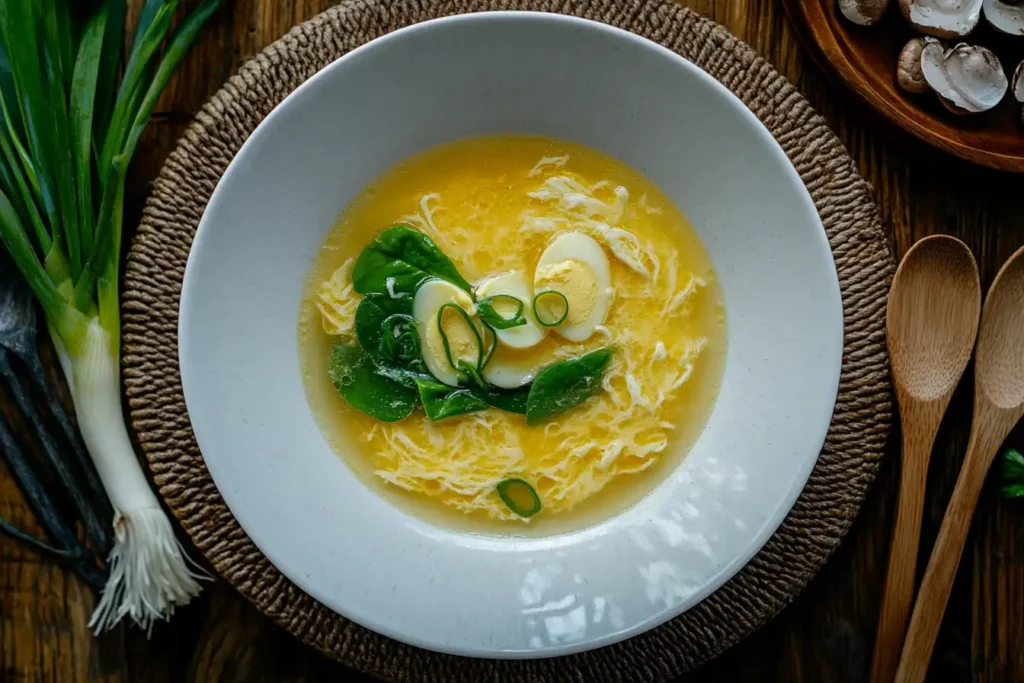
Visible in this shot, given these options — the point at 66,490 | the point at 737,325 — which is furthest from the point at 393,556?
the point at 737,325

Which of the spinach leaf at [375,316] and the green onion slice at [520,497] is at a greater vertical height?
the spinach leaf at [375,316]

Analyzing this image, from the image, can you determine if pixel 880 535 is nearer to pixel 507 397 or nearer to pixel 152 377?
pixel 507 397

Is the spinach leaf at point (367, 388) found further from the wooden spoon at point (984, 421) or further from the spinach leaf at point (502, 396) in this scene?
the wooden spoon at point (984, 421)

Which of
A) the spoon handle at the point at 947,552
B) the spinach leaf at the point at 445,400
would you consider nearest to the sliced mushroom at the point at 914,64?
the spoon handle at the point at 947,552

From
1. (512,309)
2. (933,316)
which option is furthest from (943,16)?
(512,309)

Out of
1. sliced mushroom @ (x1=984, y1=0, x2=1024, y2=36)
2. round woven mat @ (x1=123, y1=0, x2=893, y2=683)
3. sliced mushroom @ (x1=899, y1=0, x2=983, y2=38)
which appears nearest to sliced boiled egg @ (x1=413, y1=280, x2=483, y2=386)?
round woven mat @ (x1=123, y1=0, x2=893, y2=683)
